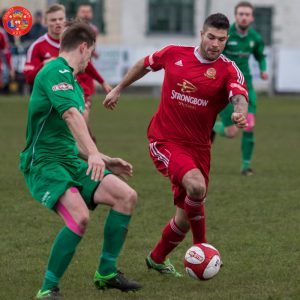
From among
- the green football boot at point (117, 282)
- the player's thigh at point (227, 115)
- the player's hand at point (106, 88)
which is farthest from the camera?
the player's thigh at point (227, 115)

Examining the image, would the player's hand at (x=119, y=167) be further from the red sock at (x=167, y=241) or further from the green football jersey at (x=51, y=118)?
the red sock at (x=167, y=241)

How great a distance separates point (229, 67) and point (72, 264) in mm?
1877

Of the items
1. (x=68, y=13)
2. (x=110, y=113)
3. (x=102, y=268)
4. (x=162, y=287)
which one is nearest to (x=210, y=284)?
(x=162, y=287)

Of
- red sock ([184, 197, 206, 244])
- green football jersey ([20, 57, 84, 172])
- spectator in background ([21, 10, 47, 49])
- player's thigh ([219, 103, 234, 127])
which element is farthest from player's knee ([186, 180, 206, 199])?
spectator in background ([21, 10, 47, 49])

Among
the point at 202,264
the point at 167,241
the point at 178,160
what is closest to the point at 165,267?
the point at 167,241

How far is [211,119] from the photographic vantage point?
24.5 feet

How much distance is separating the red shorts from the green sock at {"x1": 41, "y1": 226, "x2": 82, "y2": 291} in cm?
118

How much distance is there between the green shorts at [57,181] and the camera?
635cm

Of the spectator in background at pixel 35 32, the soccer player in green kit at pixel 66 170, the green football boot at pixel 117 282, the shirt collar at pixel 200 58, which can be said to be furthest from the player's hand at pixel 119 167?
the spectator in background at pixel 35 32

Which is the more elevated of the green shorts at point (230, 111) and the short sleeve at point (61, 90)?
the short sleeve at point (61, 90)

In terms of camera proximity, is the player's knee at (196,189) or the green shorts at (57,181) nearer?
the green shorts at (57,181)

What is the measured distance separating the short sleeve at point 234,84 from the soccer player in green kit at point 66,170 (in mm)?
1130

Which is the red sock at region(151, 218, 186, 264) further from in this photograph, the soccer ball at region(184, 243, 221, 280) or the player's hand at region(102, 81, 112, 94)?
the player's hand at region(102, 81, 112, 94)

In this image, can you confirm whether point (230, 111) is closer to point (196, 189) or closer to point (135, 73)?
point (135, 73)
